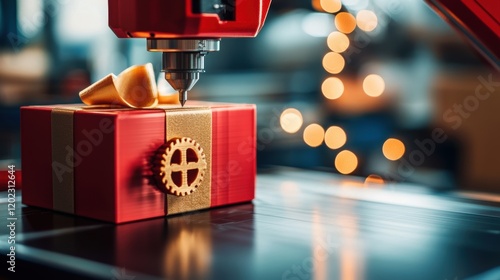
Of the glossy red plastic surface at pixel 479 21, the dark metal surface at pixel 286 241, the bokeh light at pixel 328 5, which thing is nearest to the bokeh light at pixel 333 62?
the bokeh light at pixel 328 5

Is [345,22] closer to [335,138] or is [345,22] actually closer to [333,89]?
[333,89]

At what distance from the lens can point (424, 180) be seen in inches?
70.7

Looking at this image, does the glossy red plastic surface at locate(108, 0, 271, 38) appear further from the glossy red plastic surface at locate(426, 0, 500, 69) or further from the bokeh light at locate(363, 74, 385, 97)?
the bokeh light at locate(363, 74, 385, 97)

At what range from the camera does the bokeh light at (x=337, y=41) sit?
6.23 feet

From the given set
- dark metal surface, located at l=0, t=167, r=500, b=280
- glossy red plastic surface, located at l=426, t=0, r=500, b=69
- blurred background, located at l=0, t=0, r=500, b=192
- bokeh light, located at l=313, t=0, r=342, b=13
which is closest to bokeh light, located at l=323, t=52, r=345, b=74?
blurred background, located at l=0, t=0, r=500, b=192

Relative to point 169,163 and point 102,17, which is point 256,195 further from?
point 102,17

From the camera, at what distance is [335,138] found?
190cm

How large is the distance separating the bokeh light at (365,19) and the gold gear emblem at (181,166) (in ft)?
3.10

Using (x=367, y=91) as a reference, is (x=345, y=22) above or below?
above

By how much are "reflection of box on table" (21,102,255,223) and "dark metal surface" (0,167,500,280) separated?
24 millimetres

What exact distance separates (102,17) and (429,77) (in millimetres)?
800

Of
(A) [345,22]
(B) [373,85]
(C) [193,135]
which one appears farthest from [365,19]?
(C) [193,135]

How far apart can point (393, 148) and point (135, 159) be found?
97 cm

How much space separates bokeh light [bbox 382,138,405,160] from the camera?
183 cm
